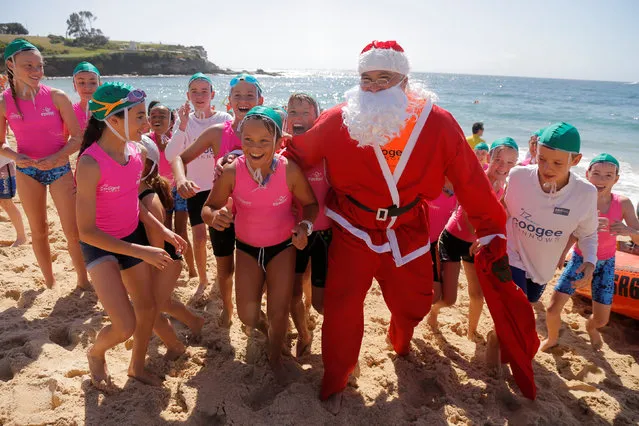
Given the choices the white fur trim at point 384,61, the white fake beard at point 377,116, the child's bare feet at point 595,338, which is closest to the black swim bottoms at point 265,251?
the white fake beard at point 377,116

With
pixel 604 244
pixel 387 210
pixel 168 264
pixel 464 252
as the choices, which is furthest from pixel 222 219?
pixel 604 244

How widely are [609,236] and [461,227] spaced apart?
1408 mm

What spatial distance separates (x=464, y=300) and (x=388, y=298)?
181 cm

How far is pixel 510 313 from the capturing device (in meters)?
3.06

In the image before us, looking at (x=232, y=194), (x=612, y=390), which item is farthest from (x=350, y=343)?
(x=612, y=390)

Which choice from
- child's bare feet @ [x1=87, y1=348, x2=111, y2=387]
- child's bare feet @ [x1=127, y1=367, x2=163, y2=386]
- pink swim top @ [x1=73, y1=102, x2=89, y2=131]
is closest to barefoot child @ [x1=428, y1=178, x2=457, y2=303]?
child's bare feet @ [x1=127, y1=367, x2=163, y2=386]

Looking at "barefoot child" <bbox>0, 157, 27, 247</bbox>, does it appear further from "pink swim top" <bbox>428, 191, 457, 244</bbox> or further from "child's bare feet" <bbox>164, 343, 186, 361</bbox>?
"pink swim top" <bbox>428, 191, 457, 244</bbox>

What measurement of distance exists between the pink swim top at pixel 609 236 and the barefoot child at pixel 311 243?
102 inches

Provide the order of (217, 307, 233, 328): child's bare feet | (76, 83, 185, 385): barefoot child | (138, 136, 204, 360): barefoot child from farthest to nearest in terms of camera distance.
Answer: (217, 307, 233, 328): child's bare feet → (138, 136, 204, 360): barefoot child → (76, 83, 185, 385): barefoot child

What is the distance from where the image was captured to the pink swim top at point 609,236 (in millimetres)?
3908

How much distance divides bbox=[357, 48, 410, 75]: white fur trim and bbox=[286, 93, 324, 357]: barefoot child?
2.67ft

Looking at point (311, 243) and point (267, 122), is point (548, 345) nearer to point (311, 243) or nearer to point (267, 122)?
point (311, 243)

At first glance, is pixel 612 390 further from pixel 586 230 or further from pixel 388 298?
pixel 388 298

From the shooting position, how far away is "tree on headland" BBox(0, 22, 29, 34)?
80.3m
